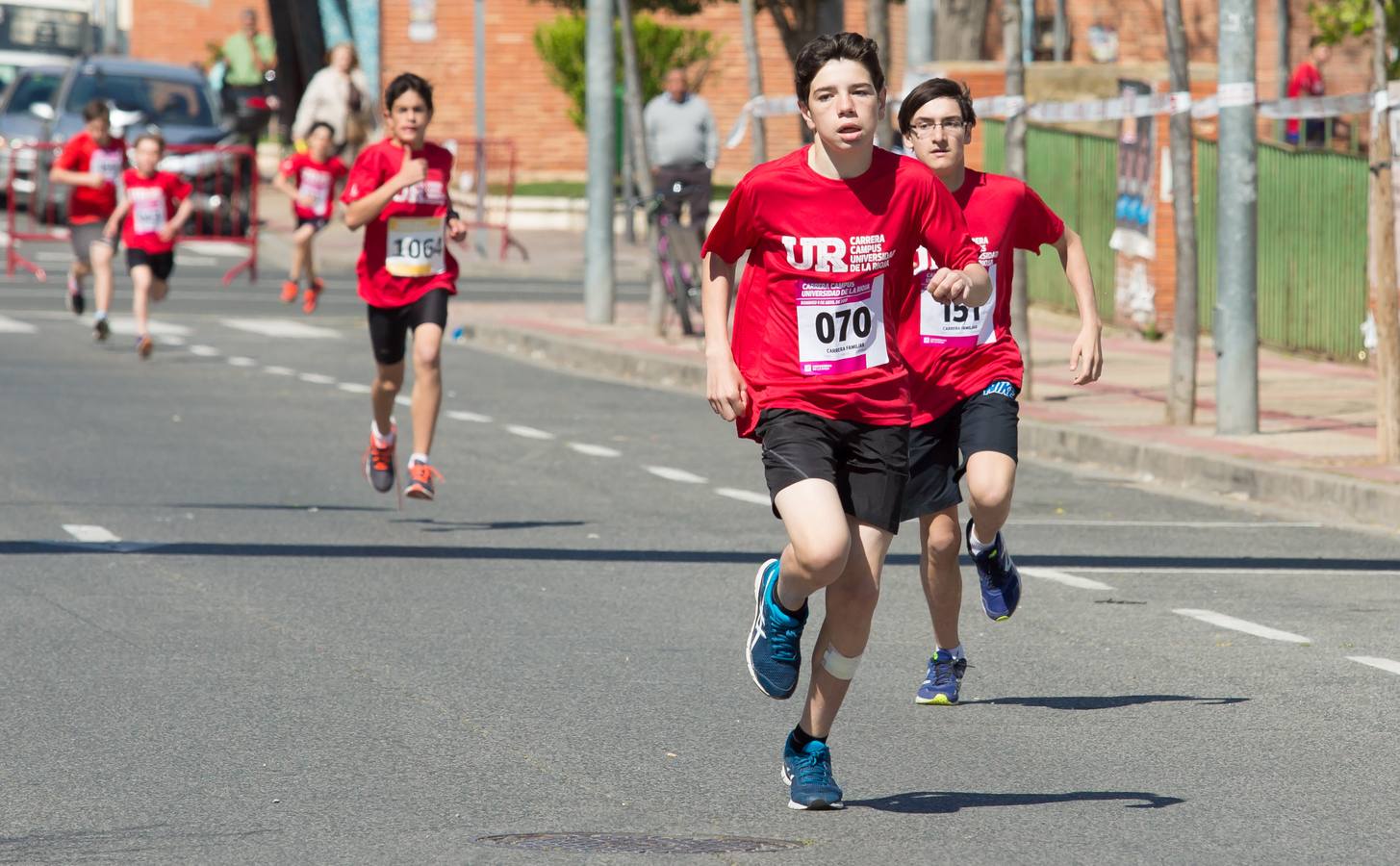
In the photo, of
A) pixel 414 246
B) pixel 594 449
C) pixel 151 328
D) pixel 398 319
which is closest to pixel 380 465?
pixel 398 319

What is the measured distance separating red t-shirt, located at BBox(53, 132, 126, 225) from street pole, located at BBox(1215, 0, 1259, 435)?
1040 centimetres

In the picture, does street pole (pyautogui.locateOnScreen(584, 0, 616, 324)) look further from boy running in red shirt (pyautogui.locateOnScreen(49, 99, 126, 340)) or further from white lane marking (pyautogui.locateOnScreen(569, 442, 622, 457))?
white lane marking (pyautogui.locateOnScreen(569, 442, 622, 457))

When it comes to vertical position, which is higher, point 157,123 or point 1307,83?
point 1307,83

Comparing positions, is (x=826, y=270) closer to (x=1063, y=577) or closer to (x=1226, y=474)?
(x=1063, y=577)

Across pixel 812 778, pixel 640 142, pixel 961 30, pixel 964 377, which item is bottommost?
pixel 812 778

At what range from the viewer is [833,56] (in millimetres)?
6070

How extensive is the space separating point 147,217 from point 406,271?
8758mm

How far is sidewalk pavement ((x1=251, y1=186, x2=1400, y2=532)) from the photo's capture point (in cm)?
1277

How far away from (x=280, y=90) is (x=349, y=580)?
4015 cm

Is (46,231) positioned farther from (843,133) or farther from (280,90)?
(843,133)

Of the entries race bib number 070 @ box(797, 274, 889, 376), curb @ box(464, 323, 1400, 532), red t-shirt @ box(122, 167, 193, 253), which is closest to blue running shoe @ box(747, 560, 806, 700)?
race bib number 070 @ box(797, 274, 889, 376)

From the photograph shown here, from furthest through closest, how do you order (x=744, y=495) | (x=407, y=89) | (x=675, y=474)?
(x=675, y=474), (x=744, y=495), (x=407, y=89)

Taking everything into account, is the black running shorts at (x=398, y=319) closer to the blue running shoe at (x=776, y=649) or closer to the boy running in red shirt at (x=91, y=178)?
the blue running shoe at (x=776, y=649)

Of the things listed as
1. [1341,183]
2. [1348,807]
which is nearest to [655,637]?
[1348,807]
